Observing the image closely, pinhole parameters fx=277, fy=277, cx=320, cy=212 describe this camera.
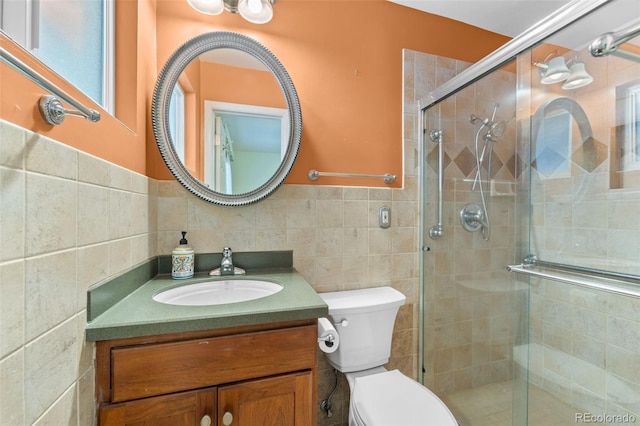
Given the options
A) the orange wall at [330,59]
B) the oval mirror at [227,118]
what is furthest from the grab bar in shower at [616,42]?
the oval mirror at [227,118]

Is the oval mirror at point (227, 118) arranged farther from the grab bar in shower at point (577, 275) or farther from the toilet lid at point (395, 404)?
the grab bar in shower at point (577, 275)

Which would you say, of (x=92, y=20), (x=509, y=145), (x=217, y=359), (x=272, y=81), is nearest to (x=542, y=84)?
(x=509, y=145)

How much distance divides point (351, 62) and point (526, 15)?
3.95 feet

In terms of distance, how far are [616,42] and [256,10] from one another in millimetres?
1475

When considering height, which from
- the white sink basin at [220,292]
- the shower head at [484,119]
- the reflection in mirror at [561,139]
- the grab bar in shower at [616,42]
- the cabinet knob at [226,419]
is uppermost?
the grab bar in shower at [616,42]

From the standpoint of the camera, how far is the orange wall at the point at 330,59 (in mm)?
1222

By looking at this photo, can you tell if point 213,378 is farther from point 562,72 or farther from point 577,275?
point 562,72

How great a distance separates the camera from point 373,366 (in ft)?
4.56

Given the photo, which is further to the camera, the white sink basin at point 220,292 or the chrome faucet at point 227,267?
the chrome faucet at point 227,267

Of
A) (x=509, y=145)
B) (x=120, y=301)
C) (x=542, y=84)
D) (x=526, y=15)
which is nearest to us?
(x=120, y=301)

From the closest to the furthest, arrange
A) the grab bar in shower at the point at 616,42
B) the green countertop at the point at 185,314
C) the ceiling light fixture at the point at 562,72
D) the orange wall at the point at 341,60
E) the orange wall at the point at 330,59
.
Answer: the green countertop at the point at 185,314 < the grab bar in shower at the point at 616,42 < the orange wall at the point at 330,59 < the ceiling light fixture at the point at 562,72 < the orange wall at the point at 341,60

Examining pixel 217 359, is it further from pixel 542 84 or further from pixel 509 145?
pixel 542 84

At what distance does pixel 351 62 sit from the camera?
161cm

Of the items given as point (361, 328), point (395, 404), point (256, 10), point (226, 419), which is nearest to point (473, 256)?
point (361, 328)
